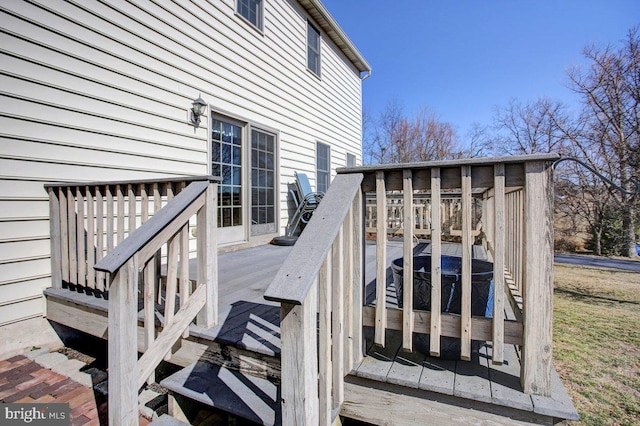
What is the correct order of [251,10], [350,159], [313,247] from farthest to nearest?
[350,159], [251,10], [313,247]

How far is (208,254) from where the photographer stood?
1.97 metres

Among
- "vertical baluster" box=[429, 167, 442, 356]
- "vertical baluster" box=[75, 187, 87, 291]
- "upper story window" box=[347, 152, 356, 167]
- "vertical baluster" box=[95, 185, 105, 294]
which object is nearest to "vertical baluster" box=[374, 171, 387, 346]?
"vertical baluster" box=[429, 167, 442, 356]

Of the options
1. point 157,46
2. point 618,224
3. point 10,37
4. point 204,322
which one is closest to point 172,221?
point 204,322

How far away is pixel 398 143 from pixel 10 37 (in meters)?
16.4

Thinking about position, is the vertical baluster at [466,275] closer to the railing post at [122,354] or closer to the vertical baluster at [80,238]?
the railing post at [122,354]

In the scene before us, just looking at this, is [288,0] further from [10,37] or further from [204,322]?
[204,322]

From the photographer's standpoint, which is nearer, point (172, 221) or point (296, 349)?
point (296, 349)

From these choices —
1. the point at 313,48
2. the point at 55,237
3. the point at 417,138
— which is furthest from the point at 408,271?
the point at 417,138

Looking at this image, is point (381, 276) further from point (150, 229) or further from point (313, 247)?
point (150, 229)

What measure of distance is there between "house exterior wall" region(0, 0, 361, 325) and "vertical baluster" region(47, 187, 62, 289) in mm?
57

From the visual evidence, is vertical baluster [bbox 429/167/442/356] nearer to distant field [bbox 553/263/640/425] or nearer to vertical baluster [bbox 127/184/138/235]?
distant field [bbox 553/263/640/425]

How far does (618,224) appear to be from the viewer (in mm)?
10695

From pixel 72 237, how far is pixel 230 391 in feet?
6.48

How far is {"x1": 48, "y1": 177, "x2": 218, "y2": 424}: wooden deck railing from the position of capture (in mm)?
1480
